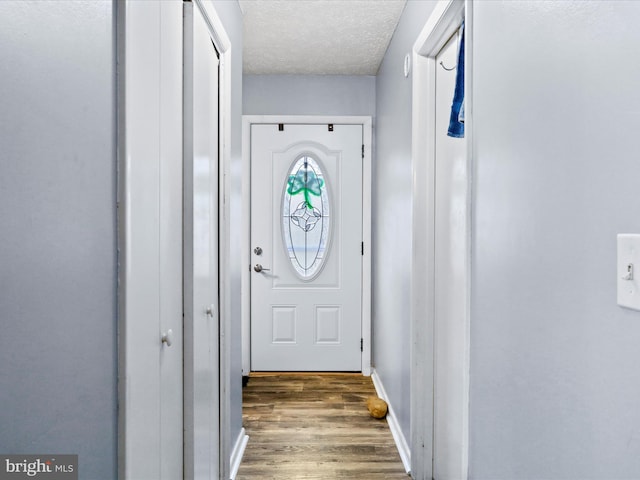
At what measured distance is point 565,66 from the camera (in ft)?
2.87

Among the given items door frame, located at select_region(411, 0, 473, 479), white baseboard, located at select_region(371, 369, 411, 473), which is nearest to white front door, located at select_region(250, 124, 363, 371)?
white baseboard, located at select_region(371, 369, 411, 473)

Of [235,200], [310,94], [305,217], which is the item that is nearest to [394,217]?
[235,200]

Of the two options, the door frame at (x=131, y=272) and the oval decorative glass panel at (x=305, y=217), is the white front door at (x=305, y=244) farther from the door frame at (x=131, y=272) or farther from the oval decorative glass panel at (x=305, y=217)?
the door frame at (x=131, y=272)

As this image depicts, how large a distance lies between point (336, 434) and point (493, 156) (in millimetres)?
2022

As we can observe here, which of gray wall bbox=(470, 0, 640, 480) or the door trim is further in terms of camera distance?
the door trim

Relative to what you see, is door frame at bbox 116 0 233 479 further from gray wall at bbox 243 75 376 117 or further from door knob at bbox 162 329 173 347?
gray wall at bbox 243 75 376 117

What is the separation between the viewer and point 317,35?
2.95 m

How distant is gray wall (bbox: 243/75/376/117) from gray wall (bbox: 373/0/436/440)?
19cm

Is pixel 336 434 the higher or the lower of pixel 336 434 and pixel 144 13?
the lower

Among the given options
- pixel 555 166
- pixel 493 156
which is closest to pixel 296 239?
pixel 493 156

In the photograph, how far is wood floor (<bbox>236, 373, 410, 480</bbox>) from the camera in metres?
2.26

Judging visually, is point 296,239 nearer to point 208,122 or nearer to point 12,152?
point 208,122

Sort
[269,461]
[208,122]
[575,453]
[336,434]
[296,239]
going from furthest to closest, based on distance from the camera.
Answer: [296,239], [336,434], [269,461], [208,122], [575,453]

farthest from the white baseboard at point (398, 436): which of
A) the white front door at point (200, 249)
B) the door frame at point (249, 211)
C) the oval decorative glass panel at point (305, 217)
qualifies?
the oval decorative glass panel at point (305, 217)
